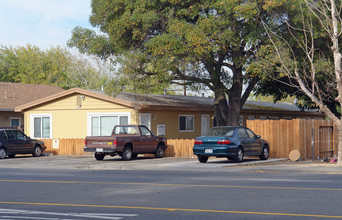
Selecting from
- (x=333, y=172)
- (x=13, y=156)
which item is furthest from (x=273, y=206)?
(x=13, y=156)

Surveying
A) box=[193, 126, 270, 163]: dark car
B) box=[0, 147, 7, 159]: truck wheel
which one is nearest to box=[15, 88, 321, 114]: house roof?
box=[0, 147, 7, 159]: truck wheel

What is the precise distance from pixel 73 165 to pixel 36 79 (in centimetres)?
4534

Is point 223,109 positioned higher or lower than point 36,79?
lower

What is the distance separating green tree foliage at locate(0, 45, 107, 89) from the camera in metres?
67.6

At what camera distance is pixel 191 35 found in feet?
84.7

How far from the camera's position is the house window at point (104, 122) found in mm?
33125

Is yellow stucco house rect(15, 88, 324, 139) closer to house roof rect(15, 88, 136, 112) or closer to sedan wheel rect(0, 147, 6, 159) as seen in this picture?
house roof rect(15, 88, 136, 112)

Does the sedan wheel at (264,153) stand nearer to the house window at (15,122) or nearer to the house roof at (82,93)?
the house roof at (82,93)

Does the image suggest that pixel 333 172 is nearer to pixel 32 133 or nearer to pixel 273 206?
pixel 273 206

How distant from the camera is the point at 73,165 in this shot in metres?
25.0

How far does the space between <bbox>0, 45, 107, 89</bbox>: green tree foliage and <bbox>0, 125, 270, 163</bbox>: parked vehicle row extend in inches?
1366

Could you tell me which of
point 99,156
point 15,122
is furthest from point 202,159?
point 15,122

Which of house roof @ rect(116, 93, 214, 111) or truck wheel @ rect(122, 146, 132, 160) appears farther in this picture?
house roof @ rect(116, 93, 214, 111)

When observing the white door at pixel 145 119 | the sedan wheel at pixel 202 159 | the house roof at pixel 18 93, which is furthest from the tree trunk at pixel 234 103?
the house roof at pixel 18 93
